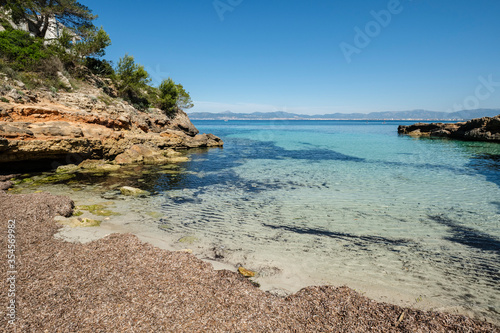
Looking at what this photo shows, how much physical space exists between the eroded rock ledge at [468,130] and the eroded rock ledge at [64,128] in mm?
63734

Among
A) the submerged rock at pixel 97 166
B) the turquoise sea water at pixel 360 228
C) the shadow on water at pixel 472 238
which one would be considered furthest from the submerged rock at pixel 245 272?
the submerged rock at pixel 97 166

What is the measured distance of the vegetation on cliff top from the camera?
82.7 ft

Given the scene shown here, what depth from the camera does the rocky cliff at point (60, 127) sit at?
16.5 metres

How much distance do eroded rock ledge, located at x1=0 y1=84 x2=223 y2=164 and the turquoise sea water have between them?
9216mm

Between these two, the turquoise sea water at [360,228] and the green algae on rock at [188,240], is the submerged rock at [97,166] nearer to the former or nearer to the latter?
the turquoise sea water at [360,228]

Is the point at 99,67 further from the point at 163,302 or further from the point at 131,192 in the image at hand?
the point at 163,302

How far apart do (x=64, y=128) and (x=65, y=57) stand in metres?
19.1

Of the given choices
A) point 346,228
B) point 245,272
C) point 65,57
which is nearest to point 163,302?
point 245,272

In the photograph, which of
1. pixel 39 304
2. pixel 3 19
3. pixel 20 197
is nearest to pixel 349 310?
pixel 39 304

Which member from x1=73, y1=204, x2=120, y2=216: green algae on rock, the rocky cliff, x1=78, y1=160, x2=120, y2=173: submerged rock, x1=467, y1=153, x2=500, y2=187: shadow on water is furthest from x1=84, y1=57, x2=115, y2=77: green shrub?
x1=467, y1=153, x2=500, y2=187: shadow on water

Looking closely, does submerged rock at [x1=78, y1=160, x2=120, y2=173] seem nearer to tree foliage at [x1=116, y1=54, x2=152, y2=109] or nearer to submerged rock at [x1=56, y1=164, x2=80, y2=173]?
submerged rock at [x1=56, y1=164, x2=80, y2=173]

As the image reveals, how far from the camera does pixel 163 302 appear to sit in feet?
16.4

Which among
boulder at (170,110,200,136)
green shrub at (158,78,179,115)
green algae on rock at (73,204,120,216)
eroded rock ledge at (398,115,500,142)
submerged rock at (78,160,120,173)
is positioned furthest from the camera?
eroded rock ledge at (398,115,500,142)

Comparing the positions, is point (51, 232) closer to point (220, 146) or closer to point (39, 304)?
point (39, 304)
